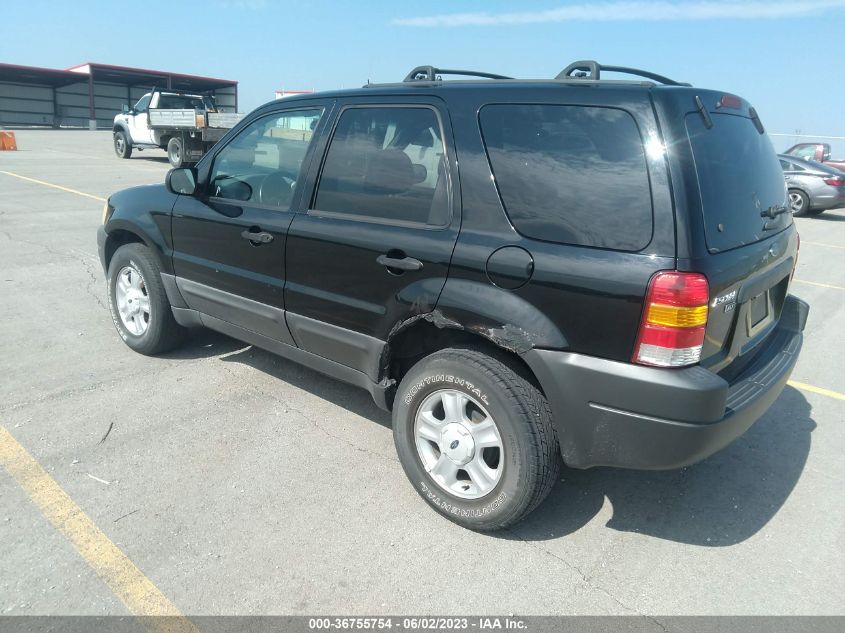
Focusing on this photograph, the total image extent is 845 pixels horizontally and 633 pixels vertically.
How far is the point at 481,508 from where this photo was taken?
8.92 feet

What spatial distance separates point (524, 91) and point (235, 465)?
2278mm

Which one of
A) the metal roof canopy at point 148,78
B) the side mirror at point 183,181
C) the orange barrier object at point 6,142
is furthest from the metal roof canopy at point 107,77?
the side mirror at point 183,181

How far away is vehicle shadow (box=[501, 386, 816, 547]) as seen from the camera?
285 cm

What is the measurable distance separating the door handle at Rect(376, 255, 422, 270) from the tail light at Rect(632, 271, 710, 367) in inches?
40.3

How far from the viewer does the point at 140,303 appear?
14.6 ft

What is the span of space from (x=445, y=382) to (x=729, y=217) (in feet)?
4.40

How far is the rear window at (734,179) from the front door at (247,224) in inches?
78.0

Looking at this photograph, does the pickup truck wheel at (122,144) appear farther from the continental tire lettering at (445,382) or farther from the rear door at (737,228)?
the rear door at (737,228)

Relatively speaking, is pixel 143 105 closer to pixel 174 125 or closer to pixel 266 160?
pixel 174 125

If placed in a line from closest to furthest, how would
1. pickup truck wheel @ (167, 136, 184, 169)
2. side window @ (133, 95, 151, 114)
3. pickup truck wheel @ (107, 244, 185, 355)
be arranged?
1. pickup truck wheel @ (107, 244, 185, 355)
2. pickup truck wheel @ (167, 136, 184, 169)
3. side window @ (133, 95, 151, 114)

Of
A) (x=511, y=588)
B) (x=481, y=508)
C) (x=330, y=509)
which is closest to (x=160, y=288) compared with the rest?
(x=330, y=509)

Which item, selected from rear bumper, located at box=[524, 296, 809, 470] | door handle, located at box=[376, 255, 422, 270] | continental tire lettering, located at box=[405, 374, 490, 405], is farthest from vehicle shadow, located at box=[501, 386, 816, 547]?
door handle, located at box=[376, 255, 422, 270]

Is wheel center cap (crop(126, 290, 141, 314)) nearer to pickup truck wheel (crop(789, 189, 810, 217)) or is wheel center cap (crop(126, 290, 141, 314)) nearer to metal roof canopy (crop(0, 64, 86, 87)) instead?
pickup truck wheel (crop(789, 189, 810, 217))

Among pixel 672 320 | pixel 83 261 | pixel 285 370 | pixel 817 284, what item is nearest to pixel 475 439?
pixel 672 320
